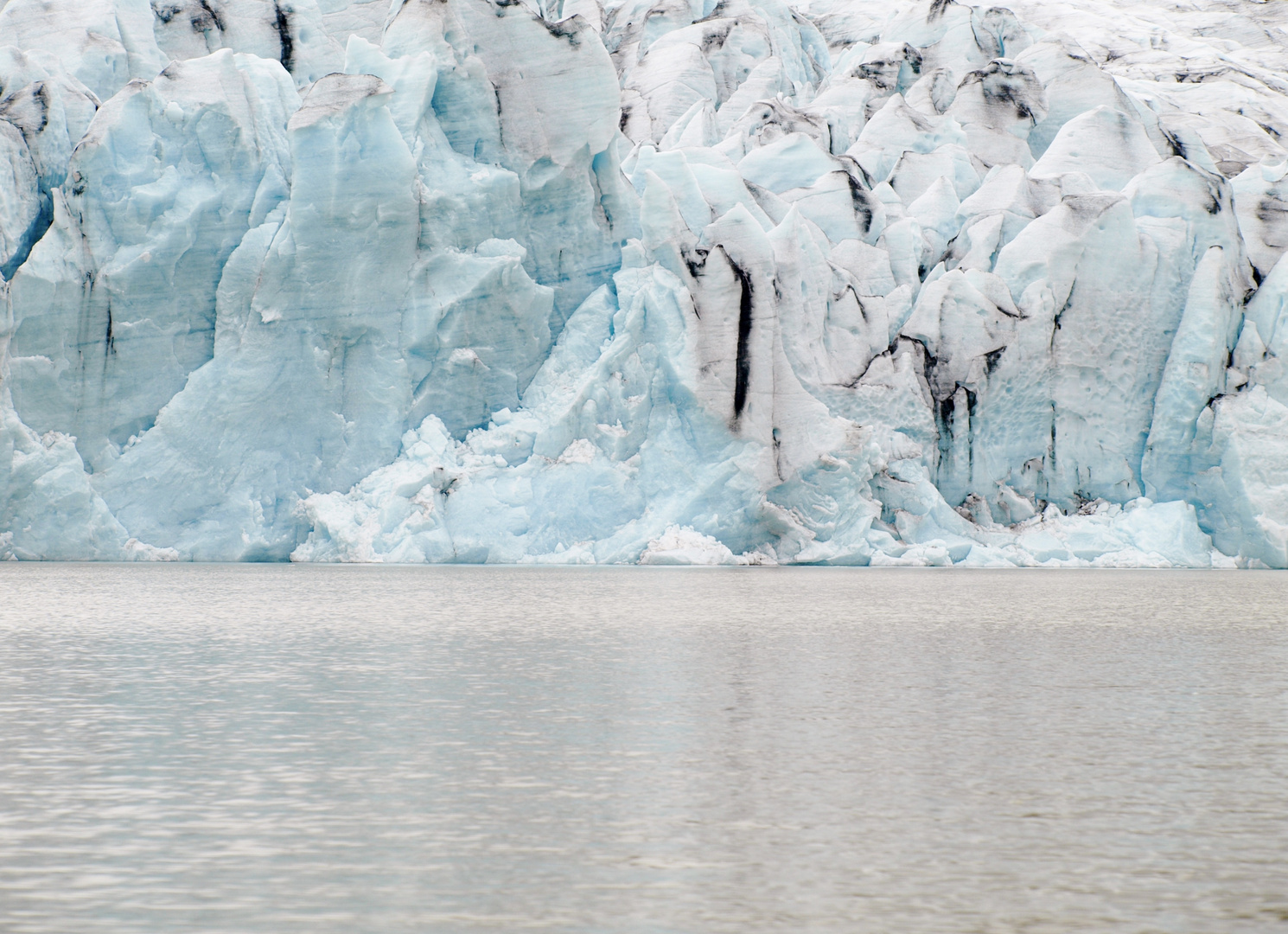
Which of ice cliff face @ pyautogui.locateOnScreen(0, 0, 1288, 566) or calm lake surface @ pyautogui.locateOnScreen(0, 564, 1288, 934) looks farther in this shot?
ice cliff face @ pyautogui.locateOnScreen(0, 0, 1288, 566)

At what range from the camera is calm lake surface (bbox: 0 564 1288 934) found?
398 cm

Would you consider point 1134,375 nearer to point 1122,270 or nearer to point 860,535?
point 1122,270

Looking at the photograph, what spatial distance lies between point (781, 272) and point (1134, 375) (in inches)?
295

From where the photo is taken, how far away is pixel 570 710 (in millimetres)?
7645

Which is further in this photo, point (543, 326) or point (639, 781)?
point (543, 326)

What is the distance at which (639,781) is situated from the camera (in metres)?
5.68

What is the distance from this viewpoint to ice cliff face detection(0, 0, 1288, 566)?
918 inches

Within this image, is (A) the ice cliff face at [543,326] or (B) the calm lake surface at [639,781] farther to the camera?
(A) the ice cliff face at [543,326]

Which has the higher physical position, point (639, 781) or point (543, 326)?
point (639, 781)

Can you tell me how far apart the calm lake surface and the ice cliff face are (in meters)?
11.3

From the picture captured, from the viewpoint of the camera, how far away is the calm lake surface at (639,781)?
13.1ft

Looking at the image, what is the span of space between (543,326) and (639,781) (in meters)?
19.7

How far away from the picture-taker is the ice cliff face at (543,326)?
23.3 meters

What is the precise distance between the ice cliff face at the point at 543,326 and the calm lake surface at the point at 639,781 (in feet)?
37.0
